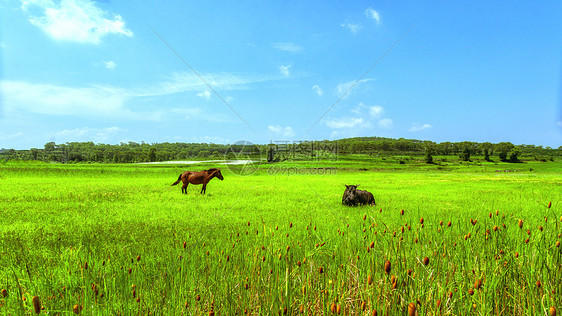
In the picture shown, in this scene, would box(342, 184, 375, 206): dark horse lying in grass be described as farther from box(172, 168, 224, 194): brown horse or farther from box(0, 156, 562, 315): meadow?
box(172, 168, 224, 194): brown horse

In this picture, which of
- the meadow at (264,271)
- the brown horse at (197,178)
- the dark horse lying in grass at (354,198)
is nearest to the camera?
the meadow at (264,271)

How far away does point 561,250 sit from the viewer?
4652 millimetres

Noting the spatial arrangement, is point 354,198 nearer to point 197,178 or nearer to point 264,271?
point 197,178

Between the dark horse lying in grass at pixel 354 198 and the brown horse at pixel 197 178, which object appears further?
the brown horse at pixel 197 178

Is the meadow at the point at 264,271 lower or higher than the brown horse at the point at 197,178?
lower

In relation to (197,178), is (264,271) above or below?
below

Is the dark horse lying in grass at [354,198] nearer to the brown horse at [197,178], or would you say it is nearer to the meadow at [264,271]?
the meadow at [264,271]

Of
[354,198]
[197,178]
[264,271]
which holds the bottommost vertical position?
[354,198]

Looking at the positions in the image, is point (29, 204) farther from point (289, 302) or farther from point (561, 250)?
point (561, 250)

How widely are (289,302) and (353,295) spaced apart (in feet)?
3.34

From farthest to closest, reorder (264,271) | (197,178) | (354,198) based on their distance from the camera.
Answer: (197,178), (354,198), (264,271)

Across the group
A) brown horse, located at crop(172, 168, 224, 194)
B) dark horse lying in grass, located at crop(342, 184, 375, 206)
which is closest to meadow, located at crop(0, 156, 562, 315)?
dark horse lying in grass, located at crop(342, 184, 375, 206)

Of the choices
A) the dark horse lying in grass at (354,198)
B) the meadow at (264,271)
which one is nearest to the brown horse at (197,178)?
the meadow at (264,271)

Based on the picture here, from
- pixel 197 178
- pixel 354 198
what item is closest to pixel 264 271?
pixel 354 198
